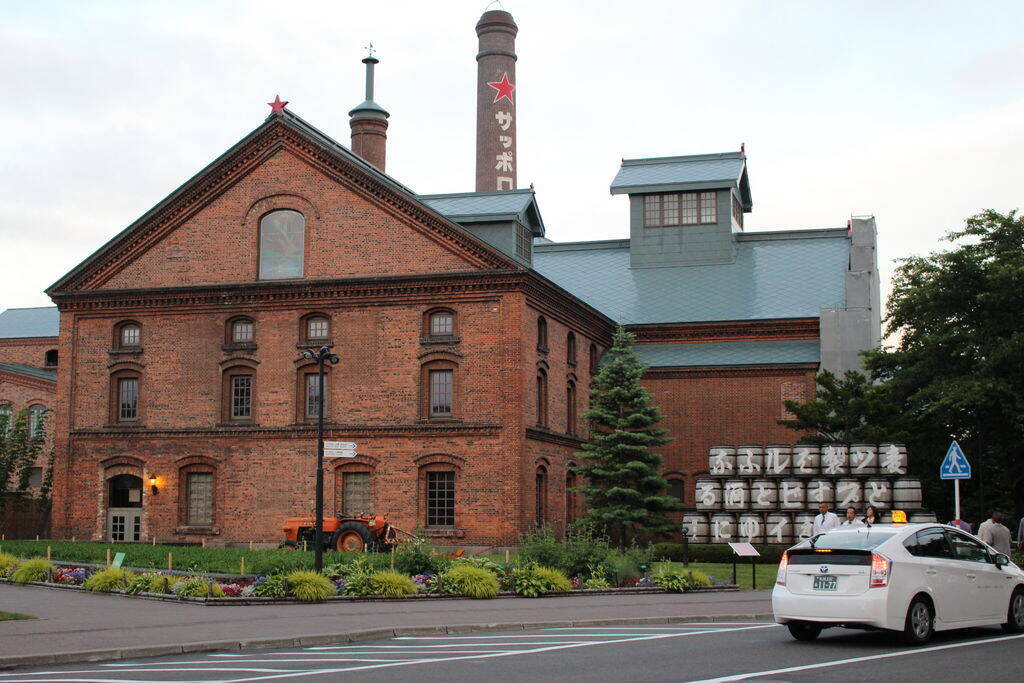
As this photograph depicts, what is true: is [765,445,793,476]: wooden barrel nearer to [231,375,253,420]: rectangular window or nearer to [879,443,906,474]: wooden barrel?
[879,443,906,474]: wooden barrel

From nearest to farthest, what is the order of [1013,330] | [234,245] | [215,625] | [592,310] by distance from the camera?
1. [215,625]
2. [1013,330]
3. [234,245]
4. [592,310]

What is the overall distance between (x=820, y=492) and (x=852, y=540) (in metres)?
20.5

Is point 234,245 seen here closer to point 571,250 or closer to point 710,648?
point 571,250

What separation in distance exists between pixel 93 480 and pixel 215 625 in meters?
24.5

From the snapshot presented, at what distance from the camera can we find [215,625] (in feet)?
57.6

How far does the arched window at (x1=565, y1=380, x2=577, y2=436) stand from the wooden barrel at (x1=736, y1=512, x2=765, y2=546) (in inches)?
302

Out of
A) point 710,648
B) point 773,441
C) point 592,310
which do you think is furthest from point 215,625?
point 773,441

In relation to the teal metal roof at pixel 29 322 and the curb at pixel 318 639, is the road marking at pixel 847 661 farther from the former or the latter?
the teal metal roof at pixel 29 322

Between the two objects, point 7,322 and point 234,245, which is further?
point 7,322

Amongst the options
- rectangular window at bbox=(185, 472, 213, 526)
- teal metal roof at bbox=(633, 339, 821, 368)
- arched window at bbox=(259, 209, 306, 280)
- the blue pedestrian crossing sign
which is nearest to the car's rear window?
the blue pedestrian crossing sign

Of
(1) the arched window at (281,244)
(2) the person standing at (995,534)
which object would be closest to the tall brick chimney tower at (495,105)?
(1) the arched window at (281,244)

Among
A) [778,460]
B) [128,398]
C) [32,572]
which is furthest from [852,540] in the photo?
[128,398]

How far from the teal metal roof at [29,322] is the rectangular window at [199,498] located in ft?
119

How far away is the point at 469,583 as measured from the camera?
22625 millimetres
